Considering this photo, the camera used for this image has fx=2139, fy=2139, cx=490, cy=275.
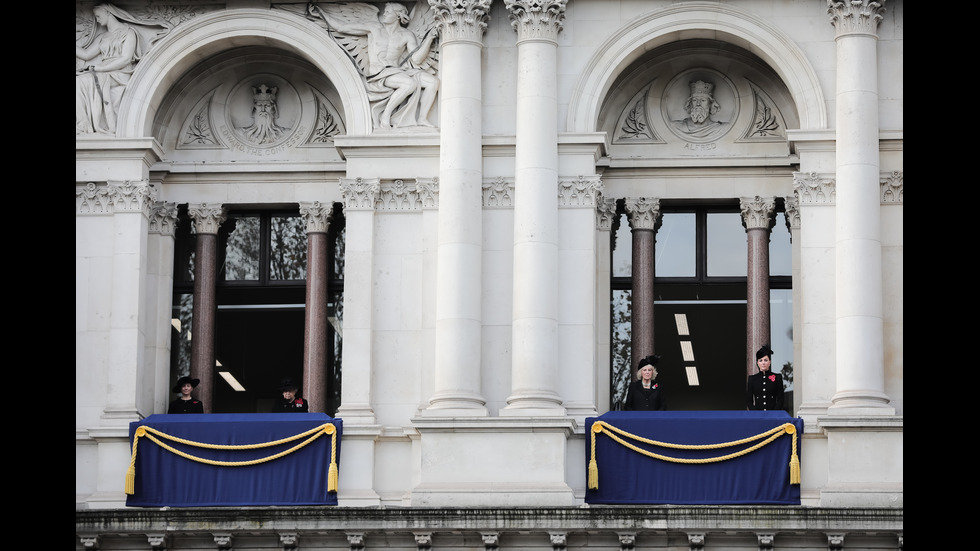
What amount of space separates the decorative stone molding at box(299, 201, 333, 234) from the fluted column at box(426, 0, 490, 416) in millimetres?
3101

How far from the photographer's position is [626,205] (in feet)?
126

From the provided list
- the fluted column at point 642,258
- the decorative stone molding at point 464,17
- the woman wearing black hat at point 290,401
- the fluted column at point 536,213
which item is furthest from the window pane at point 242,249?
the fluted column at point 642,258

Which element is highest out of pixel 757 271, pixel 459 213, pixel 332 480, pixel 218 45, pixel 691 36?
pixel 691 36

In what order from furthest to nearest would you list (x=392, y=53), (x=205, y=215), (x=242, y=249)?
(x=242, y=249) → (x=205, y=215) → (x=392, y=53)

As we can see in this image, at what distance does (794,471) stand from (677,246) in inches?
238

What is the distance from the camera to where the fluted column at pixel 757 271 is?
37.8 metres

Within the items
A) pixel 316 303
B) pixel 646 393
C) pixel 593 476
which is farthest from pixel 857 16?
pixel 316 303

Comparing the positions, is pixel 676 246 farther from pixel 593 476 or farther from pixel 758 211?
pixel 593 476

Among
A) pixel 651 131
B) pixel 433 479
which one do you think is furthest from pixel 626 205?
pixel 433 479

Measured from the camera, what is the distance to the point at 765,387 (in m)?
35.4

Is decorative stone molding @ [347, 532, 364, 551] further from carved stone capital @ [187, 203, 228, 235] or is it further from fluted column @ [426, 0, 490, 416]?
carved stone capital @ [187, 203, 228, 235]

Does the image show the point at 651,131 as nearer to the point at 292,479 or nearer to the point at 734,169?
the point at 734,169

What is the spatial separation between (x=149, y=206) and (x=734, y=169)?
10475 millimetres

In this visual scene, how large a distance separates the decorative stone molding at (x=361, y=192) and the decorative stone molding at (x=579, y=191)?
10.6 feet
